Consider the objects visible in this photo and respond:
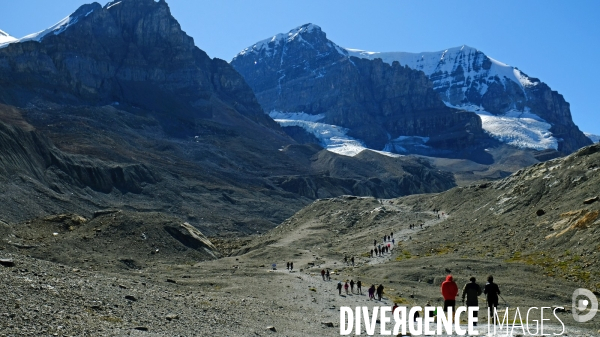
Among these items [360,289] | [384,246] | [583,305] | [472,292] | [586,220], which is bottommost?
[583,305]

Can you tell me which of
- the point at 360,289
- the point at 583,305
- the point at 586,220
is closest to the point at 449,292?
the point at 583,305

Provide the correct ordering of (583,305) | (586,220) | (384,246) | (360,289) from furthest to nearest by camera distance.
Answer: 1. (384,246)
2. (586,220)
3. (360,289)
4. (583,305)

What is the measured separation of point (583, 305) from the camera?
133 feet

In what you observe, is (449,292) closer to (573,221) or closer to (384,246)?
(573,221)

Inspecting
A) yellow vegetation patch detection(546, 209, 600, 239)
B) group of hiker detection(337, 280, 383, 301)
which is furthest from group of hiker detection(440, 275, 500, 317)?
yellow vegetation patch detection(546, 209, 600, 239)

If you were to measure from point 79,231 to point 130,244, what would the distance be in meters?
6.46

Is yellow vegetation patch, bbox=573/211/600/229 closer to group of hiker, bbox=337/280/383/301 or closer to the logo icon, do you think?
the logo icon

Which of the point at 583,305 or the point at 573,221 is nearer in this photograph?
the point at 583,305

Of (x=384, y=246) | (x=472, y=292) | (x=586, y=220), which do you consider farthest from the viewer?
(x=384, y=246)

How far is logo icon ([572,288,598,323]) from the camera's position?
3306 centimetres

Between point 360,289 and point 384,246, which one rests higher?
point 384,246

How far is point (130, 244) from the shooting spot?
258ft

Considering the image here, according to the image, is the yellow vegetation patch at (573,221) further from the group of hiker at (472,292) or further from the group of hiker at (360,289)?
the group of hiker at (472,292)

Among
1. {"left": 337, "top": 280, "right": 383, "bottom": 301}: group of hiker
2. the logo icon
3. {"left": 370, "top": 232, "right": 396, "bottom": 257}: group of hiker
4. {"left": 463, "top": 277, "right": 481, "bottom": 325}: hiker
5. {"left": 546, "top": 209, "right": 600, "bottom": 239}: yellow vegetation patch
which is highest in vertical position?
{"left": 546, "top": 209, "right": 600, "bottom": 239}: yellow vegetation patch
